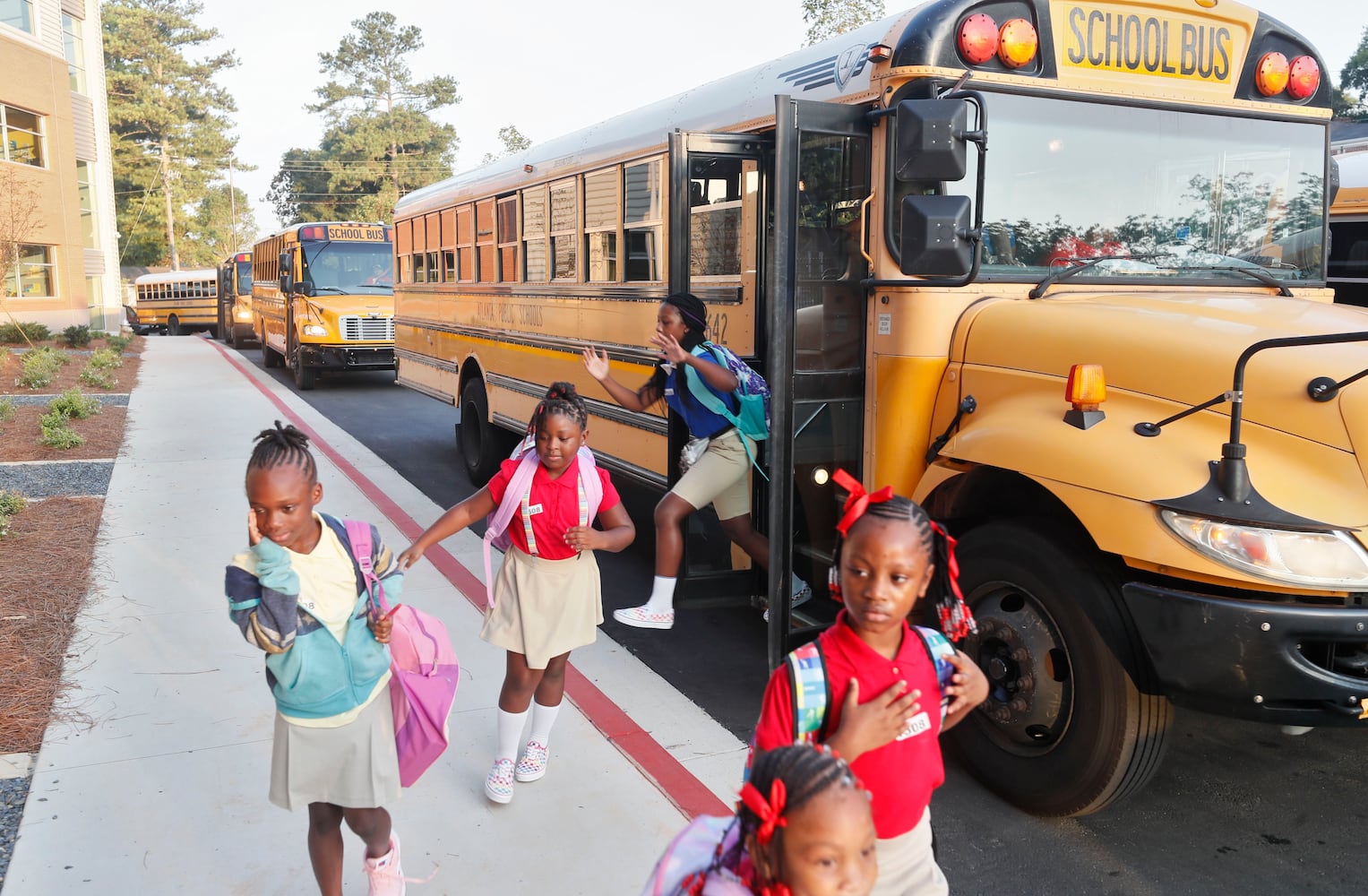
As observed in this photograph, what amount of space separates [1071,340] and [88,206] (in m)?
35.0

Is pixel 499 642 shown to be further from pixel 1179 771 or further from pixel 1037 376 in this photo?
pixel 1179 771

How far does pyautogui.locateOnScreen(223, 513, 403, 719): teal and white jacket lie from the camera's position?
2277 mm

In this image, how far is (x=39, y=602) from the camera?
518 cm

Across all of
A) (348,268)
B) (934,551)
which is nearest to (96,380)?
(348,268)

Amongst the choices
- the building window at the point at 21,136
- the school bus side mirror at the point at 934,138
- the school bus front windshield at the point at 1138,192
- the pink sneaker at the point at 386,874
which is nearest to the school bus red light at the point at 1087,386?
the school bus side mirror at the point at 934,138

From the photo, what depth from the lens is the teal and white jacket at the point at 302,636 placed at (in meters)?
2.28

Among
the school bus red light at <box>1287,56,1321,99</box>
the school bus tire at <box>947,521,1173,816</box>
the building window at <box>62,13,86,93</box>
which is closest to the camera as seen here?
the school bus tire at <box>947,521,1173,816</box>

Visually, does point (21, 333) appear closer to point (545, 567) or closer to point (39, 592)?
point (39, 592)

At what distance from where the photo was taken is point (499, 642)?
3283mm

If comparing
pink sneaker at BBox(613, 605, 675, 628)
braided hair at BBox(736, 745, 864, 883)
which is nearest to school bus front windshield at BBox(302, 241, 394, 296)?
pink sneaker at BBox(613, 605, 675, 628)

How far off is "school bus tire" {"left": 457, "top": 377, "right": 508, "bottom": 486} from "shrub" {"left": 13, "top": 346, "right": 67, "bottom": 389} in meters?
8.53

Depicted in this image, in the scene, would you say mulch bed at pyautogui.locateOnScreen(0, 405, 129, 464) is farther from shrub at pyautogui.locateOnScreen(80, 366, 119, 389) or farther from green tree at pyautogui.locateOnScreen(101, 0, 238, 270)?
green tree at pyautogui.locateOnScreen(101, 0, 238, 270)

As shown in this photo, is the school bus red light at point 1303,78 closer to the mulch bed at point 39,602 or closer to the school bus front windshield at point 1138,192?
the school bus front windshield at point 1138,192

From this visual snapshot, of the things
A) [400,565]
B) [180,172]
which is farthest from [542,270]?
[180,172]
